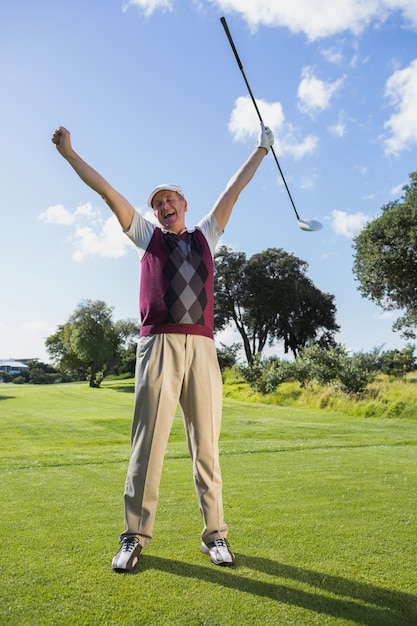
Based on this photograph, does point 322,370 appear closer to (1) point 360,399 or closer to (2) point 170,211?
(1) point 360,399

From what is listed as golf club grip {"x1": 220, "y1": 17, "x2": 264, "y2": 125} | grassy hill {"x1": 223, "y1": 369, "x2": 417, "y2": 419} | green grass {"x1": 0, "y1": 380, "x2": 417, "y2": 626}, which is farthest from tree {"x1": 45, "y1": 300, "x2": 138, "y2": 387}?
golf club grip {"x1": 220, "y1": 17, "x2": 264, "y2": 125}

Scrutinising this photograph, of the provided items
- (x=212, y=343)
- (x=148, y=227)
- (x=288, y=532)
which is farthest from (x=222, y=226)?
(x=288, y=532)

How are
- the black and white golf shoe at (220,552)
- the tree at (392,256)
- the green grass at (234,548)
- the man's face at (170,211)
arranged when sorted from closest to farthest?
the green grass at (234,548) → the black and white golf shoe at (220,552) → the man's face at (170,211) → the tree at (392,256)

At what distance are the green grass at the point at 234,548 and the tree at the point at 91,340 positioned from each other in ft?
107

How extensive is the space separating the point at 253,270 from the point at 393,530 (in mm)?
34947

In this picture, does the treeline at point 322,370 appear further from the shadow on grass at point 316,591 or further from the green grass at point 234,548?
the shadow on grass at point 316,591

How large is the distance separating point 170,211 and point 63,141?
78 centimetres

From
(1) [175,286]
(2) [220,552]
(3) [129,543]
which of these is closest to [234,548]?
(2) [220,552]

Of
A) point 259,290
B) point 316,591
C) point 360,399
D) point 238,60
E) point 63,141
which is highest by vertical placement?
point 259,290

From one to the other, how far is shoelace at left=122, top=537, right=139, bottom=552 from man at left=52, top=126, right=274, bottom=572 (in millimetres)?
35

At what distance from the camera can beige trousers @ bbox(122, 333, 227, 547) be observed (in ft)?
10.5

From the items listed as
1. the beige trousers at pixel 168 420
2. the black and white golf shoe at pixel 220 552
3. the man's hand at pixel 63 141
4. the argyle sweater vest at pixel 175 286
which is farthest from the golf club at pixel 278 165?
the black and white golf shoe at pixel 220 552

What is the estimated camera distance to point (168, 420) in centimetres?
325

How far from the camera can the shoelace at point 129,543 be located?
9.57 ft
